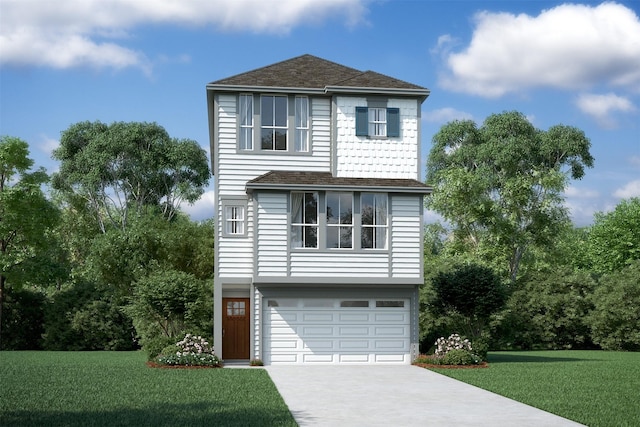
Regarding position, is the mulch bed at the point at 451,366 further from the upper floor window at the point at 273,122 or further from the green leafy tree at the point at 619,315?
the green leafy tree at the point at 619,315

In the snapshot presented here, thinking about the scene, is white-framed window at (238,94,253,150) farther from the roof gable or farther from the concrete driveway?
the concrete driveway

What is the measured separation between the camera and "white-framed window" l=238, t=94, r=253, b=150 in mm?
28562

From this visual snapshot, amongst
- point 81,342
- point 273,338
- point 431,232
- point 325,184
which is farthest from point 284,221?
point 431,232

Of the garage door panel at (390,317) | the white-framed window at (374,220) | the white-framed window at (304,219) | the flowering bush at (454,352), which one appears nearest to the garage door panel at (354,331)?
the garage door panel at (390,317)

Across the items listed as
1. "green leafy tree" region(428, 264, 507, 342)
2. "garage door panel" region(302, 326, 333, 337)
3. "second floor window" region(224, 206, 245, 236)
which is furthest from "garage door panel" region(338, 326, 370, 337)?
"second floor window" region(224, 206, 245, 236)

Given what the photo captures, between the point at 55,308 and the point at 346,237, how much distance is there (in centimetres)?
2024

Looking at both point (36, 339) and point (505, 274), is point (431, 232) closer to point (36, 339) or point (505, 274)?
point (505, 274)

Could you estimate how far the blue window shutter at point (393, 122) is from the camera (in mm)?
28866

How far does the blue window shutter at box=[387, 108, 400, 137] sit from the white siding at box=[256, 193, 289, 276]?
14.2 ft

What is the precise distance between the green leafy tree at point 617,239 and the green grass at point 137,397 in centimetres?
4678

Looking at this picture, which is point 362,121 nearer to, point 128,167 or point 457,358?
point 457,358

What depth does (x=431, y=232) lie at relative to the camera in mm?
55312

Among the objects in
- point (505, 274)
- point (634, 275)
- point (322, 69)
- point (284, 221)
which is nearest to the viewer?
point (284, 221)

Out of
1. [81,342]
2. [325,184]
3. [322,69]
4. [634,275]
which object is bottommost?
[81,342]
